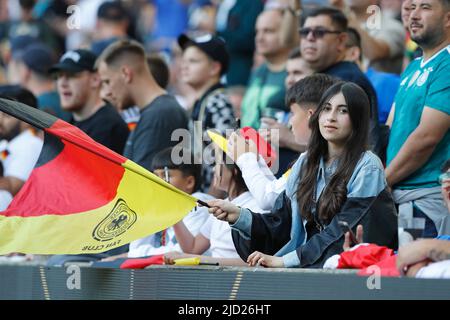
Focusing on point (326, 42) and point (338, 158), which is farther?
point (326, 42)

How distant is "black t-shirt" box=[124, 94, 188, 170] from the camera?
31.7 feet

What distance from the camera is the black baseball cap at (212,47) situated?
35.4 feet

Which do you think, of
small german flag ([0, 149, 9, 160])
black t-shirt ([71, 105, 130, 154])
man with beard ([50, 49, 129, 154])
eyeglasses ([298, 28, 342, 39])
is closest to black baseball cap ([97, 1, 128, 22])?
man with beard ([50, 49, 129, 154])

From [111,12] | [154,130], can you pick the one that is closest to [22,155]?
[154,130]

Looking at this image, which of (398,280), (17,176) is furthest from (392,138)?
(17,176)

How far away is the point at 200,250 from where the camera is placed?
27.9 feet

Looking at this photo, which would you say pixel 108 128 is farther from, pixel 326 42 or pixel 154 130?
pixel 326 42

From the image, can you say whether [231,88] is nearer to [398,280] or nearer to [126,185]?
[126,185]

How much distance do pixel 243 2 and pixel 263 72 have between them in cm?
171

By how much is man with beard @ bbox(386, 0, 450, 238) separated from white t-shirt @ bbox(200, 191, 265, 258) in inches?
37.7

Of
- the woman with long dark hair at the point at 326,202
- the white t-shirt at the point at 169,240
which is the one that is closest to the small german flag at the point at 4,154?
the white t-shirt at the point at 169,240

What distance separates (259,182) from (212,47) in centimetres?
355

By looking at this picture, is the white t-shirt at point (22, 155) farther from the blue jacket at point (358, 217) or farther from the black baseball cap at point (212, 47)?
the blue jacket at point (358, 217)

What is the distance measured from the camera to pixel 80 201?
7402 mm
